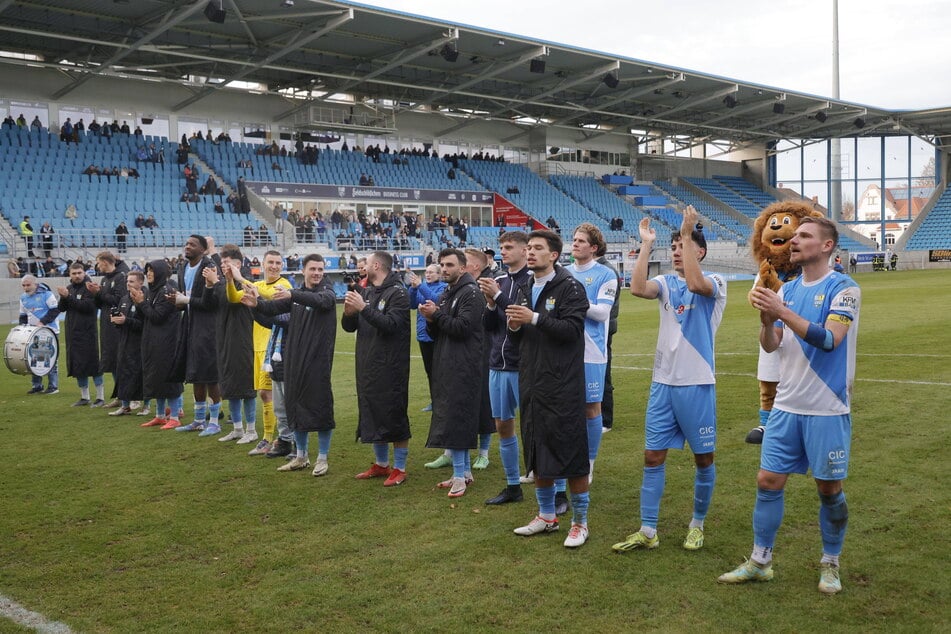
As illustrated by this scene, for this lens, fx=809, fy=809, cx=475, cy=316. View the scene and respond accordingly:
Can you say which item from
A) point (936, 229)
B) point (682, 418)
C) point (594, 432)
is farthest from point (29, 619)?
point (936, 229)

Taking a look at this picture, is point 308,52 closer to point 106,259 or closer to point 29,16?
point 29,16

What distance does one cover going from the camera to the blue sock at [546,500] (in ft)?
18.8

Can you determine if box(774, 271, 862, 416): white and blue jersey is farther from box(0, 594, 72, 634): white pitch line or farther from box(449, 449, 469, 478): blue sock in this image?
box(0, 594, 72, 634): white pitch line

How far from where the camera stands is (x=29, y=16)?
27.8 meters

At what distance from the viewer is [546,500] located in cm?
576

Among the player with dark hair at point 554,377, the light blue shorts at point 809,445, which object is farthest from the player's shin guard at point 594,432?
the light blue shorts at point 809,445

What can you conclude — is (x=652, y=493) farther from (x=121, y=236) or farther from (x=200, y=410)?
(x=121, y=236)

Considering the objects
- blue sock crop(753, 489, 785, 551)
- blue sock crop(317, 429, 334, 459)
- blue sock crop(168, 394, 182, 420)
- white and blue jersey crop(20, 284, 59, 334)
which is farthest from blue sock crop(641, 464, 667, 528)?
white and blue jersey crop(20, 284, 59, 334)

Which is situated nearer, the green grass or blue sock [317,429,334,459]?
the green grass

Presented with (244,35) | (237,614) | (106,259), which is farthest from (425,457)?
(244,35)

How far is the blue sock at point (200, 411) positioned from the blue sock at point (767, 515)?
719 cm

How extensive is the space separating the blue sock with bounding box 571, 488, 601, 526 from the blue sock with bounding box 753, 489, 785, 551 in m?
1.19

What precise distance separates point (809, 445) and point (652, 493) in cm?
119

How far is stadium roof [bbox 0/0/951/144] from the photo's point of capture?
28.7m
